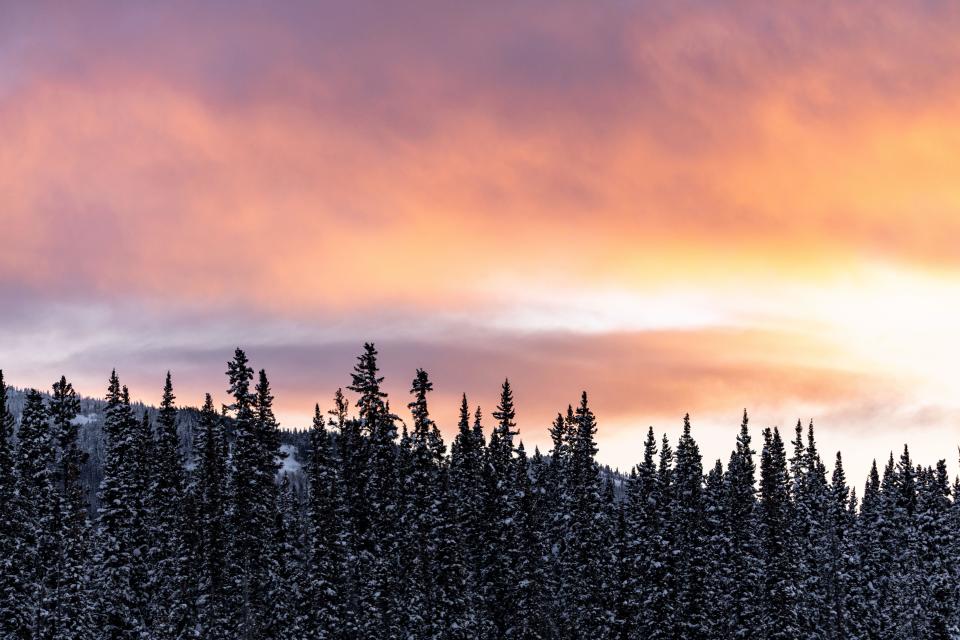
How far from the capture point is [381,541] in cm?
6856

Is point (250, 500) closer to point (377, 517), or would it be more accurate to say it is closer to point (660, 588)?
point (377, 517)

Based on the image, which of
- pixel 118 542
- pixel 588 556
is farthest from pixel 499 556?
pixel 118 542

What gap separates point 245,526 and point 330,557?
661 cm

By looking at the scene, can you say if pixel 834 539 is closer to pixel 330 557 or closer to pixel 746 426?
pixel 746 426

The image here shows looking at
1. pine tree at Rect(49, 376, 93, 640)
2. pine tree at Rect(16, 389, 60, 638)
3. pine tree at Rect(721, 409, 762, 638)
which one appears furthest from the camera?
pine tree at Rect(721, 409, 762, 638)

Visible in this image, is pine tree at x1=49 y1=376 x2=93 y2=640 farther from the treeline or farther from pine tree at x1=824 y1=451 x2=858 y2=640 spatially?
pine tree at x1=824 y1=451 x2=858 y2=640

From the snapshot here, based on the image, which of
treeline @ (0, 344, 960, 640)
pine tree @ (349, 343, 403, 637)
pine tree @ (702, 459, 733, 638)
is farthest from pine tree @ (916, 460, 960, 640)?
pine tree @ (349, 343, 403, 637)

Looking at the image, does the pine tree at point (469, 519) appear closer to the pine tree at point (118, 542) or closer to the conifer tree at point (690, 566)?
the conifer tree at point (690, 566)

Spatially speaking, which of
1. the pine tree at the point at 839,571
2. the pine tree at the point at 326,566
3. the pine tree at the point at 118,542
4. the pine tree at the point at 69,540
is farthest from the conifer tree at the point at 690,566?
the pine tree at the point at 69,540

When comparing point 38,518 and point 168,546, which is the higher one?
point 38,518

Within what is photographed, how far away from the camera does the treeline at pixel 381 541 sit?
67.0m

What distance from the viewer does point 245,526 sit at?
69.4 m

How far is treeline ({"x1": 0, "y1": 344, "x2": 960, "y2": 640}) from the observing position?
67000 mm

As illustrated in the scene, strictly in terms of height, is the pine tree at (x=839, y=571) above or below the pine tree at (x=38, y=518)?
below
